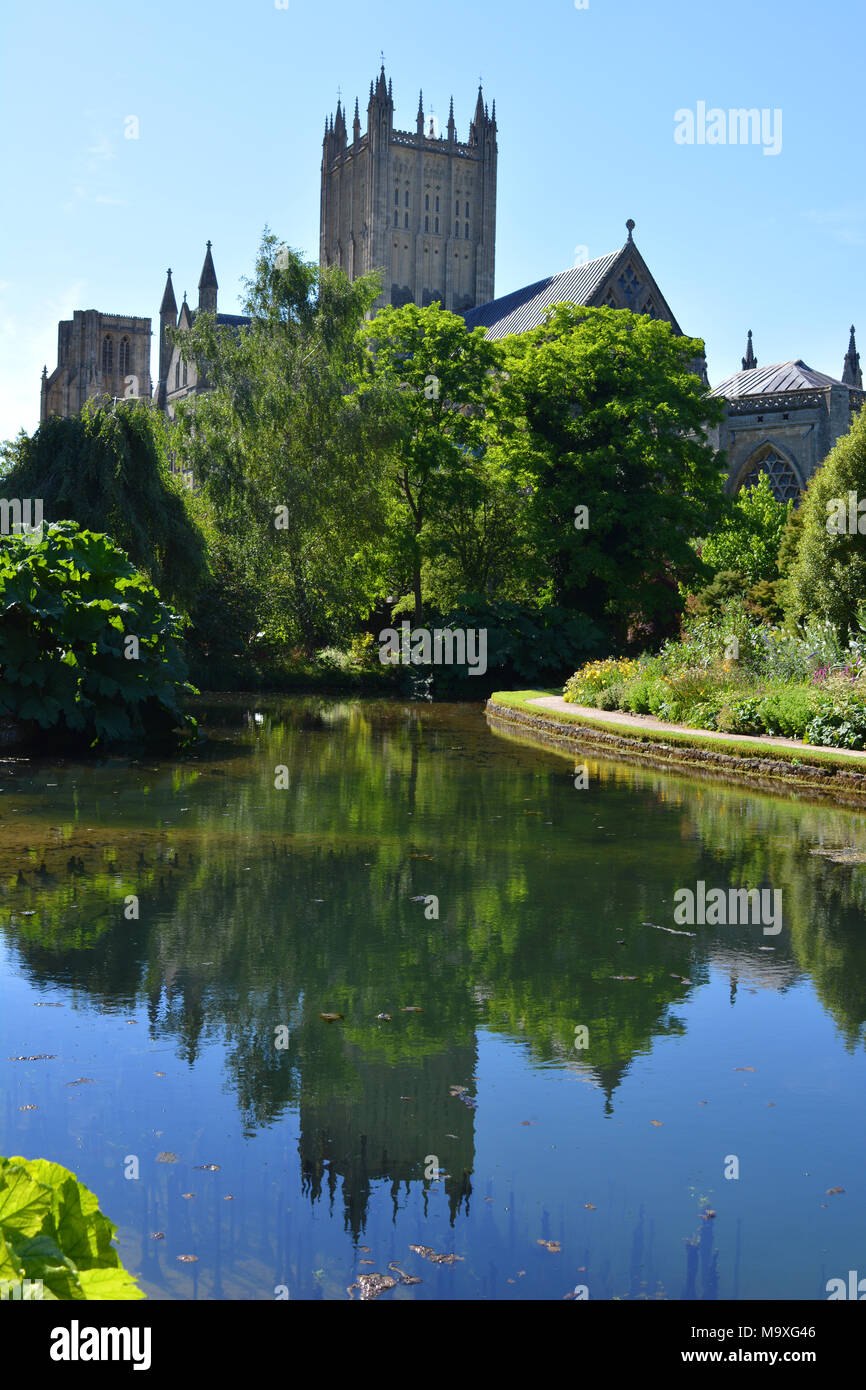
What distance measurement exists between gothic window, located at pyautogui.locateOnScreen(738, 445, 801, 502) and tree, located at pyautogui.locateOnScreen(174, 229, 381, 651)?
90.7 feet

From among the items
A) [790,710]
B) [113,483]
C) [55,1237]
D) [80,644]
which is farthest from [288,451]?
[55,1237]

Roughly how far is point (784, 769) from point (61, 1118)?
12.1m

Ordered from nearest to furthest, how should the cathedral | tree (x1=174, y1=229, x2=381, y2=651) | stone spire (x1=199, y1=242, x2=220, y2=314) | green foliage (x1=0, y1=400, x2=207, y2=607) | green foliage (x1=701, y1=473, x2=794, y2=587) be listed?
green foliage (x1=0, y1=400, x2=207, y2=607) < tree (x1=174, y1=229, x2=381, y2=651) < green foliage (x1=701, y1=473, x2=794, y2=587) < stone spire (x1=199, y1=242, x2=220, y2=314) < the cathedral

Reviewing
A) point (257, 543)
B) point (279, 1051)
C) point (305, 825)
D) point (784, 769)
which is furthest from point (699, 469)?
point (279, 1051)

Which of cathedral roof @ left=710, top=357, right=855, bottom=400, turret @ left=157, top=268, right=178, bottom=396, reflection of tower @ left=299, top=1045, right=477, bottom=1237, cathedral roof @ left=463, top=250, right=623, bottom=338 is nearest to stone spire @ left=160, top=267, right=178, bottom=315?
turret @ left=157, top=268, right=178, bottom=396

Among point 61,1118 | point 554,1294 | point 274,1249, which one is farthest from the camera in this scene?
point 61,1118

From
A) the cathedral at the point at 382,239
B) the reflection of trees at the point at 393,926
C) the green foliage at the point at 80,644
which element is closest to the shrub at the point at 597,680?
the green foliage at the point at 80,644

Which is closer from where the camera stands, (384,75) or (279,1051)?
(279,1051)

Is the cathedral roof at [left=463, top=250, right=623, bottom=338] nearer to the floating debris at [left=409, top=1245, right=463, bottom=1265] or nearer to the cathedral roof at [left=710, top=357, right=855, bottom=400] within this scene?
the cathedral roof at [left=710, top=357, right=855, bottom=400]

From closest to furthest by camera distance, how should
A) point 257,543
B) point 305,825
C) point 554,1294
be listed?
point 554,1294, point 305,825, point 257,543

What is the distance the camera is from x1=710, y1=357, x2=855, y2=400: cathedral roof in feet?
189

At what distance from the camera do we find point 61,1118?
15.6 ft

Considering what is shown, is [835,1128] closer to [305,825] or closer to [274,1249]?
[274,1249]
